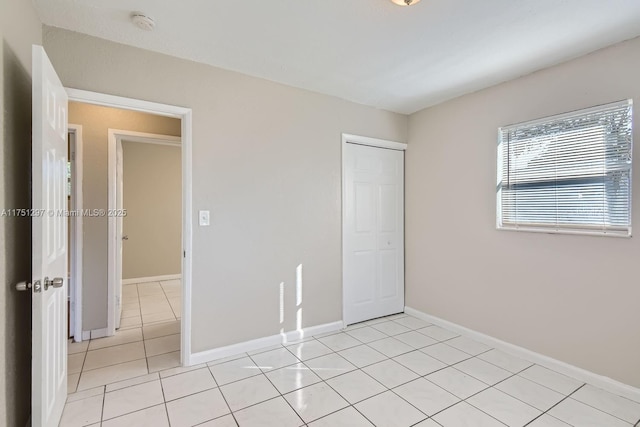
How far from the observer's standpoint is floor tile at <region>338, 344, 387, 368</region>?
8.53 feet

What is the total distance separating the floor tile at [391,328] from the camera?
10.7ft

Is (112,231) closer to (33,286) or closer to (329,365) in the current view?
(33,286)

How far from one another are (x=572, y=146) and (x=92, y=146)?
4.42m

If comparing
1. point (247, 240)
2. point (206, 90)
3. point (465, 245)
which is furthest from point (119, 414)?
point (465, 245)

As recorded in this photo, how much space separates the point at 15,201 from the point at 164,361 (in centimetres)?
171

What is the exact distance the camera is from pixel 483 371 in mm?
2463

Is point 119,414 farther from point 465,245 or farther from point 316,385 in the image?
point 465,245

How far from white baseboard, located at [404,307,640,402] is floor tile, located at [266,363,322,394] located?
1.76 metres

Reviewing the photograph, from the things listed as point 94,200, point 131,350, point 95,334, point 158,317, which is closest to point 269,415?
point 131,350

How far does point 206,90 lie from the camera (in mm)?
2584

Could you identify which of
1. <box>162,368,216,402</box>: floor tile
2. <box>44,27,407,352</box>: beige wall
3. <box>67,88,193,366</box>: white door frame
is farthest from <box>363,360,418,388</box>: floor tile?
<box>67,88,193,366</box>: white door frame

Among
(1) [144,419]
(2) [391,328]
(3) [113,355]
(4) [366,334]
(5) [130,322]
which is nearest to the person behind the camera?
(1) [144,419]

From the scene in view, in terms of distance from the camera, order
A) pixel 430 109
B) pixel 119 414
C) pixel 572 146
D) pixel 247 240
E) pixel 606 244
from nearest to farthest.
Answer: pixel 119 414
pixel 606 244
pixel 572 146
pixel 247 240
pixel 430 109

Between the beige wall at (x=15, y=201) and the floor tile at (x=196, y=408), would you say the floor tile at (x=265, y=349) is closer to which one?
the floor tile at (x=196, y=408)
